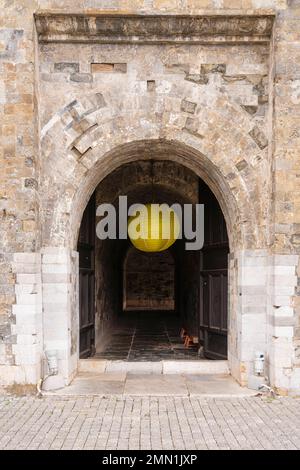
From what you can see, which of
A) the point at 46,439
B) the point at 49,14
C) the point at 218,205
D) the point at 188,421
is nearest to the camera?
the point at 46,439

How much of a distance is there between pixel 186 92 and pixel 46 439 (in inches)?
158

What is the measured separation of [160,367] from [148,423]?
2.04m

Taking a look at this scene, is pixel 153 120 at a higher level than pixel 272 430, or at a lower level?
higher

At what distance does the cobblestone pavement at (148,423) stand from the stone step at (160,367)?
1.09m

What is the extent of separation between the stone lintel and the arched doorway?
229 cm

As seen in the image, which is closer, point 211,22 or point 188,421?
point 188,421

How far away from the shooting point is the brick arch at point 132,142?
19.4 ft

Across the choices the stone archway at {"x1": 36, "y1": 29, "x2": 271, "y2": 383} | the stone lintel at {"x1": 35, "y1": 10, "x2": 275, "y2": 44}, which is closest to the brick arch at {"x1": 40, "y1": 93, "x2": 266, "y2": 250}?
the stone archway at {"x1": 36, "y1": 29, "x2": 271, "y2": 383}

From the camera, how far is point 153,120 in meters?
5.98

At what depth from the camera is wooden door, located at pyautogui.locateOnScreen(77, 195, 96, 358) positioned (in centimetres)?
712

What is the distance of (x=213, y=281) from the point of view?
725 centimetres

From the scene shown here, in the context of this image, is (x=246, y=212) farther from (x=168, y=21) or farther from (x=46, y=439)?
(x=46, y=439)

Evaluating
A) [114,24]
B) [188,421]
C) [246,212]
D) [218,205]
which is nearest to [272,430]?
[188,421]

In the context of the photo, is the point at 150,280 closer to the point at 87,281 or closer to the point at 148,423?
the point at 87,281
